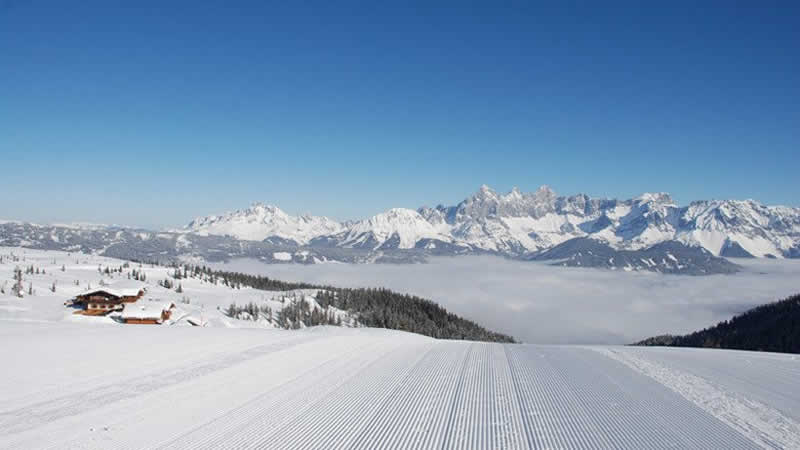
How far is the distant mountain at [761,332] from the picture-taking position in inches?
3815

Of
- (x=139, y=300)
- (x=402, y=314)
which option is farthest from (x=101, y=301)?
(x=402, y=314)

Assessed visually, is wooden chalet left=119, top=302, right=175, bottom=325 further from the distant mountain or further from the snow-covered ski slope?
the distant mountain

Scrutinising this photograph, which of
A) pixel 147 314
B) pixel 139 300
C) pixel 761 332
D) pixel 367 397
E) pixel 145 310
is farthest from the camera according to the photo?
pixel 761 332

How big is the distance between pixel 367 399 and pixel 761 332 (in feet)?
412

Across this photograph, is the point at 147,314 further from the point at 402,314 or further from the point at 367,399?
the point at 402,314

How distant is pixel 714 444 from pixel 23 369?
843 inches

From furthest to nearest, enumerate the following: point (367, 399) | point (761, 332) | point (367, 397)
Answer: point (761, 332)
point (367, 397)
point (367, 399)

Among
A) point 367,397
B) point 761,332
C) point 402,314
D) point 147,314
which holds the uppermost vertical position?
point 367,397

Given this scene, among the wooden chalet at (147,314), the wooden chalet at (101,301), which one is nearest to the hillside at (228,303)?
the wooden chalet at (147,314)

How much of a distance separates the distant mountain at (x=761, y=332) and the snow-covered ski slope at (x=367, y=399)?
9680 centimetres

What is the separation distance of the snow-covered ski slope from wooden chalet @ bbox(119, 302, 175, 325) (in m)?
41.7

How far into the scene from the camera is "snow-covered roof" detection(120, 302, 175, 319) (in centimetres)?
6278

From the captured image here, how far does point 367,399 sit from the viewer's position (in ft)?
46.2

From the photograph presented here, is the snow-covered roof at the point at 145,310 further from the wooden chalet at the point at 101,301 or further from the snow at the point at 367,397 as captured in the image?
the snow at the point at 367,397
